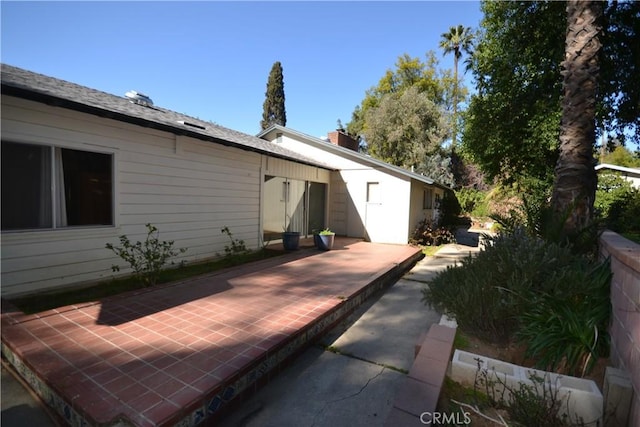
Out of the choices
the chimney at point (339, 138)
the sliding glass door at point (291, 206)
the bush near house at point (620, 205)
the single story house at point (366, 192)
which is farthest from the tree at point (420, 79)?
the sliding glass door at point (291, 206)

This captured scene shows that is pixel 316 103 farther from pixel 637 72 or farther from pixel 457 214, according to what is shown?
pixel 637 72

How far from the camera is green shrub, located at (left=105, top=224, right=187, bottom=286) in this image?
5.14 m

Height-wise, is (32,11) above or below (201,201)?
above

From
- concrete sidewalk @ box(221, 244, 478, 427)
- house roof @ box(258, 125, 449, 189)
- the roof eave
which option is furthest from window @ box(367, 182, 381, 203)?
concrete sidewalk @ box(221, 244, 478, 427)

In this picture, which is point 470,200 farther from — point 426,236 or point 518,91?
point 518,91

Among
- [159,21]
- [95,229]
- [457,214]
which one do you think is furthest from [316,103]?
[95,229]

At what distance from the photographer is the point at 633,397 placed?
1.82 metres

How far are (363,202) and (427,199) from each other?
4.89 meters

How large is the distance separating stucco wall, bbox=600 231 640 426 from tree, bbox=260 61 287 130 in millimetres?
29664

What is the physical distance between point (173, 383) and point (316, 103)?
68.0 ft

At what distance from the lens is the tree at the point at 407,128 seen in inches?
940

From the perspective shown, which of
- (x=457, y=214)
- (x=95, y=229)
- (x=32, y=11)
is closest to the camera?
(x=95, y=229)

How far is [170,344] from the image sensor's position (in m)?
3.10

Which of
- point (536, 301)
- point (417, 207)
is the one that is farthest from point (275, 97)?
point (536, 301)
